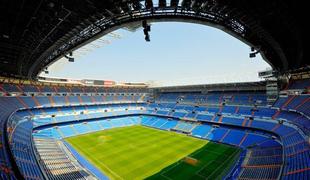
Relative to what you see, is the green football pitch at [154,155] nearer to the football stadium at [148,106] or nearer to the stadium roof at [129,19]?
the football stadium at [148,106]

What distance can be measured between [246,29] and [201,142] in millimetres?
23120

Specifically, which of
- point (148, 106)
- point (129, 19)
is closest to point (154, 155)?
point (129, 19)

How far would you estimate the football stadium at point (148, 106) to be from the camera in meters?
12.2

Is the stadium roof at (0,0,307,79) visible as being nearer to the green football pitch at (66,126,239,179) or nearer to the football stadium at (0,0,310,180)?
the football stadium at (0,0,310,180)

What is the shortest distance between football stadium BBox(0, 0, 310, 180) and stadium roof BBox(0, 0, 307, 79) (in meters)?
0.08

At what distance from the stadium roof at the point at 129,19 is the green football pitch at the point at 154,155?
1545 cm

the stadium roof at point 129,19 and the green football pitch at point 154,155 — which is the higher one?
the stadium roof at point 129,19

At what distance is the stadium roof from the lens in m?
10.6

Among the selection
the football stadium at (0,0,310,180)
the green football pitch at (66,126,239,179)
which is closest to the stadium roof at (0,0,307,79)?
the football stadium at (0,0,310,180)

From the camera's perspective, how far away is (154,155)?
26750mm

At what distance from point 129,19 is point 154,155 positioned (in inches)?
825

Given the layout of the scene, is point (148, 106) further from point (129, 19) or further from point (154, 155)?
point (129, 19)

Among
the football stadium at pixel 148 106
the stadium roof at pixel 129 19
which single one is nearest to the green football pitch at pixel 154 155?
the football stadium at pixel 148 106

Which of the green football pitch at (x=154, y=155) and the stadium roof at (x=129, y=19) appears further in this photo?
the green football pitch at (x=154, y=155)
